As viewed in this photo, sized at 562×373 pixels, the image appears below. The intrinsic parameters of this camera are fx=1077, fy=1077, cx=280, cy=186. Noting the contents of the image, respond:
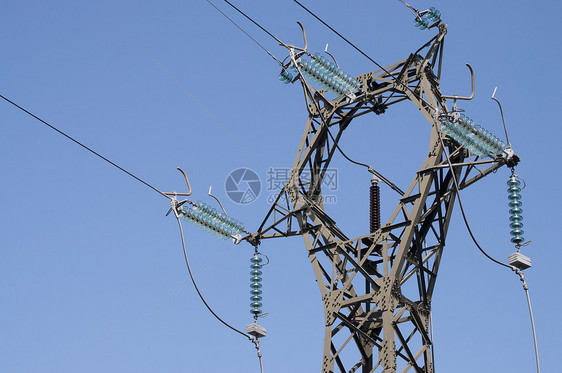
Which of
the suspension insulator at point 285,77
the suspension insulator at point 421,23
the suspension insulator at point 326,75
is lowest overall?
the suspension insulator at point 326,75

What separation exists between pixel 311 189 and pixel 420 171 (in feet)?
9.67

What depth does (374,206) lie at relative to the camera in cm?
2412

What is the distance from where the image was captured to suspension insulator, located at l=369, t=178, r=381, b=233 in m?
23.9

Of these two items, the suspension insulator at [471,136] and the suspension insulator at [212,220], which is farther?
the suspension insulator at [212,220]

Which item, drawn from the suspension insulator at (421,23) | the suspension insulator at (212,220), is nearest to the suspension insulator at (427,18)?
the suspension insulator at (421,23)

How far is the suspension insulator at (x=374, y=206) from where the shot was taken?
23.9m

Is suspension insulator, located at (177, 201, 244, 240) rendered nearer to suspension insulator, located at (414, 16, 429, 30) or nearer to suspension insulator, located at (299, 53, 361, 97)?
suspension insulator, located at (299, 53, 361, 97)

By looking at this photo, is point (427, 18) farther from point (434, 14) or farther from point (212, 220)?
point (212, 220)

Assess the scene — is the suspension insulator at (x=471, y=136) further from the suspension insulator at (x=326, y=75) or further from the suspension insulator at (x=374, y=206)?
the suspension insulator at (x=374, y=206)

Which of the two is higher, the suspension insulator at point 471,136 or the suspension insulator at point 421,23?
the suspension insulator at point 421,23

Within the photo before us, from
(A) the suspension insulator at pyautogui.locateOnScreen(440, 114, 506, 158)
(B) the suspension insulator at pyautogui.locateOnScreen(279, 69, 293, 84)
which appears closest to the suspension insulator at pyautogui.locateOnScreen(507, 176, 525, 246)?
(A) the suspension insulator at pyautogui.locateOnScreen(440, 114, 506, 158)

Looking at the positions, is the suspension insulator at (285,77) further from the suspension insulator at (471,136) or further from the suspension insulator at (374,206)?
the suspension insulator at (471,136)

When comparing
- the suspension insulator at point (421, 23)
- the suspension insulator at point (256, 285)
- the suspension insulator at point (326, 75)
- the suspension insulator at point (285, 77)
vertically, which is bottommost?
the suspension insulator at point (256, 285)

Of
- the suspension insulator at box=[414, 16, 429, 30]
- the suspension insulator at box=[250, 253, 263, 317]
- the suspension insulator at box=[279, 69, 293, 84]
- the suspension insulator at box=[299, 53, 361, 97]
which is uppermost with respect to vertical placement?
the suspension insulator at box=[414, 16, 429, 30]
